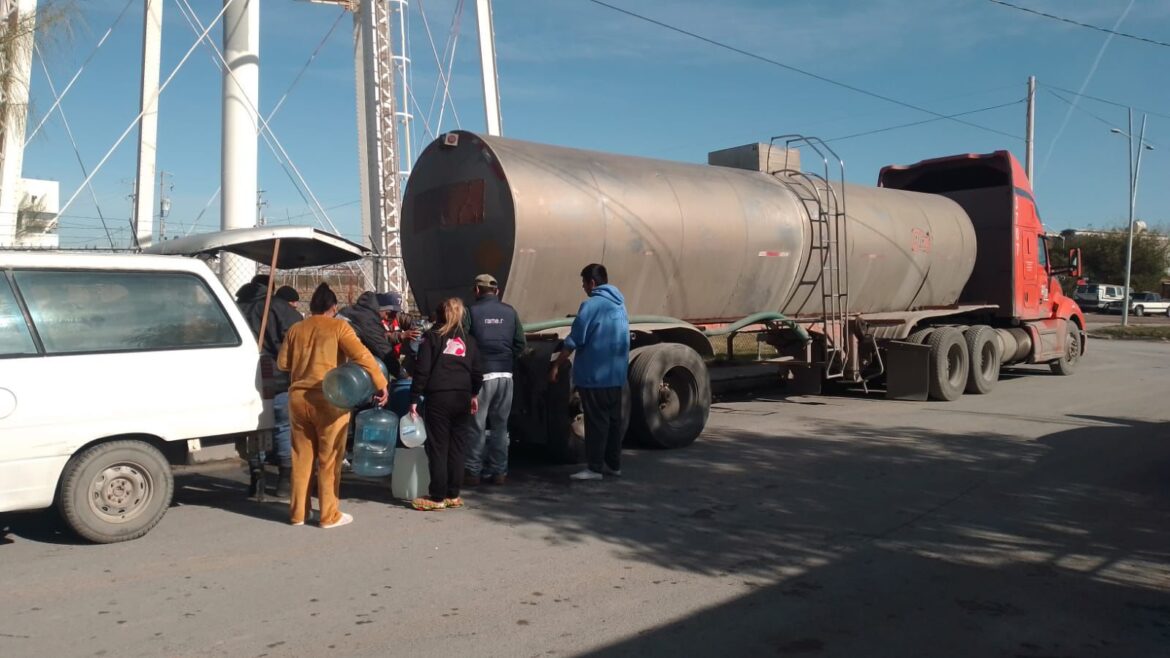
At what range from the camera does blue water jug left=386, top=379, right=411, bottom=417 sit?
24.8ft

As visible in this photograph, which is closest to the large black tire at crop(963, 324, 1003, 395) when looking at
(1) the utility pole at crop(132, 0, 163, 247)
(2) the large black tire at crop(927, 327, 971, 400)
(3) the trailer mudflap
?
(2) the large black tire at crop(927, 327, 971, 400)

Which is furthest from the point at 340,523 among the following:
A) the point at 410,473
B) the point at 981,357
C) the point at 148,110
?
the point at 148,110

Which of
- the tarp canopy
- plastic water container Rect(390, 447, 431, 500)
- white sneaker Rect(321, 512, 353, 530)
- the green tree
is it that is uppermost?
the green tree

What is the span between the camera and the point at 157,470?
18.7ft

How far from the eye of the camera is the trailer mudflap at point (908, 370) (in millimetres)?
12539

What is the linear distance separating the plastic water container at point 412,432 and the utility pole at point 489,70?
39.3ft

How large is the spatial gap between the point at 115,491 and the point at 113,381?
68 centimetres

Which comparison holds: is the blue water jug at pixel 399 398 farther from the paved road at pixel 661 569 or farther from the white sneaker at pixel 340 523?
the white sneaker at pixel 340 523

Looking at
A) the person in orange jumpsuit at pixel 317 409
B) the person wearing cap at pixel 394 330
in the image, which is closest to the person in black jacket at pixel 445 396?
the person in orange jumpsuit at pixel 317 409

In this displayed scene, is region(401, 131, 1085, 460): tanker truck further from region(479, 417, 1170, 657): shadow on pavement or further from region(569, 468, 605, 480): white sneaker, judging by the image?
region(479, 417, 1170, 657): shadow on pavement

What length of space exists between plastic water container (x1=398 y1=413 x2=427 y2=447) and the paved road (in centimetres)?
55

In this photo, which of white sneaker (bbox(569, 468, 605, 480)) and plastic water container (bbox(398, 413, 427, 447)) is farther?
white sneaker (bbox(569, 468, 605, 480))

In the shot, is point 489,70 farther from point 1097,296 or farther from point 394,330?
point 1097,296

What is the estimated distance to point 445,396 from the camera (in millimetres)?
6527
